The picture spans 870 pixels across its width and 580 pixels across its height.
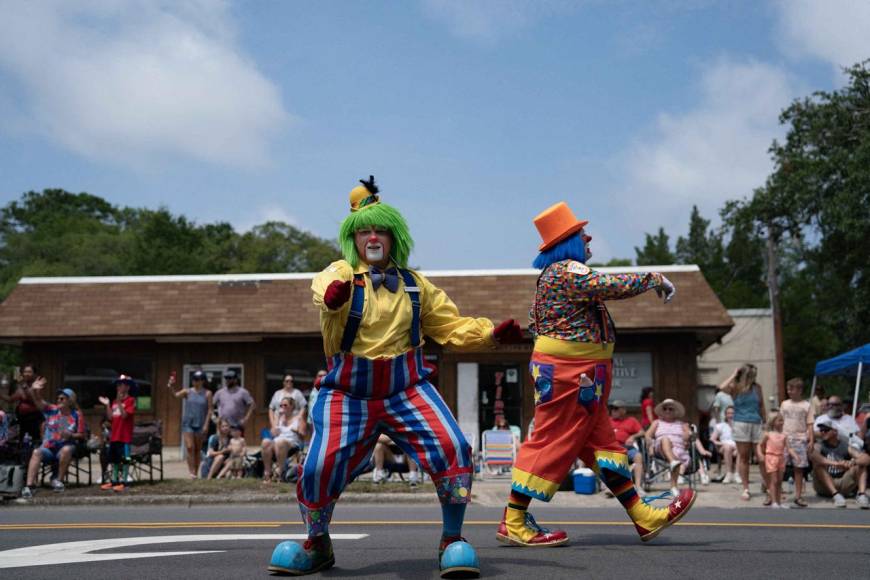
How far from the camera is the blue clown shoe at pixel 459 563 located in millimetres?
4789

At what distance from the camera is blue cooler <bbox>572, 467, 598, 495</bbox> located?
39.8 ft

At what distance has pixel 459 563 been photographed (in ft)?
15.7

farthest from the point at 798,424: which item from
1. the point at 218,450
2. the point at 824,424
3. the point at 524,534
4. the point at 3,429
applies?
the point at 3,429

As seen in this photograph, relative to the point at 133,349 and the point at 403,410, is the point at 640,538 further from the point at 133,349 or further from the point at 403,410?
the point at 133,349

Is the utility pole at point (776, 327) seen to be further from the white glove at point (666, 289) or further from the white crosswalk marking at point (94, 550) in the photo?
the white crosswalk marking at point (94, 550)

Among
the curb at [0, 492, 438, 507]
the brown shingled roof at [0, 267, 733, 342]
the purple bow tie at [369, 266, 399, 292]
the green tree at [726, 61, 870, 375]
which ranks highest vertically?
the green tree at [726, 61, 870, 375]

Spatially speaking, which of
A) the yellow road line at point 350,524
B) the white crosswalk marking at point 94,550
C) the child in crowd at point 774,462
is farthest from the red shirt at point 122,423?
the child in crowd at point 774,462

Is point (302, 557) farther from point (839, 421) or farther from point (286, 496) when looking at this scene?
point (839, 421)

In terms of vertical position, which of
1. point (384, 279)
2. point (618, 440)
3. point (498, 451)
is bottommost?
point (498, 451)

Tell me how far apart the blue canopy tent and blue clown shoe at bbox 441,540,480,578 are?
13.7 m

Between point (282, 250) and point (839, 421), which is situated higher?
point (282, 250)

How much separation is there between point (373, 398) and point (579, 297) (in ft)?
5.84

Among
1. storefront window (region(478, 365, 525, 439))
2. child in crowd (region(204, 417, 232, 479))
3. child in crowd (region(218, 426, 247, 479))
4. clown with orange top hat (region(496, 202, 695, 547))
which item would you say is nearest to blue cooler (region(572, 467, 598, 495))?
child in crowd (region(218, 426, 247, 479))

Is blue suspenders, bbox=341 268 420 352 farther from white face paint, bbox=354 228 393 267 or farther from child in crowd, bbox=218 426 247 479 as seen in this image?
child in crowd, bbox=218 426 247 479
